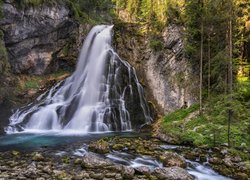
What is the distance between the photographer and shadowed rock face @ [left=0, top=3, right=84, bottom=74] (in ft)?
87.9

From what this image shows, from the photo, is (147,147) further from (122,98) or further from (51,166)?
(122,98)

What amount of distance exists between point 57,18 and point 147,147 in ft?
58.4

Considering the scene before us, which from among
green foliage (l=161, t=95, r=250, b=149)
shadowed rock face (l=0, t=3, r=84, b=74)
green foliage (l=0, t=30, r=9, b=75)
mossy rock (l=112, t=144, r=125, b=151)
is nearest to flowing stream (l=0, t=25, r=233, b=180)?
mossy rock (l=112, t=144, r=125, b=151)

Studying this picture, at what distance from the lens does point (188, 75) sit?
24516mm

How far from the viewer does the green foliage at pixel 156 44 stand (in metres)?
26.9

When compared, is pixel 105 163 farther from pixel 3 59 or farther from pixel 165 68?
pixel 3 59

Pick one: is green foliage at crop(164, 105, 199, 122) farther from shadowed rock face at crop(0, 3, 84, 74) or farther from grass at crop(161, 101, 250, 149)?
shadowed rock face at crop(0, 3, 84, 74)

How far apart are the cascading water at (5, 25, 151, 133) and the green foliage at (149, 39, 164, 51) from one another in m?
2.78

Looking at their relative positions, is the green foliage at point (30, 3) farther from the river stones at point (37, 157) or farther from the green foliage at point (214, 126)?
the river stones at point (37, 157)

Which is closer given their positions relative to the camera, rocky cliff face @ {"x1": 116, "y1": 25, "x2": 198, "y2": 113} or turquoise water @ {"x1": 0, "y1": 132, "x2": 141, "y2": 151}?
turquoise water @ {"x1": 0, "y1": 132, "x2": 141, "y2": 151}

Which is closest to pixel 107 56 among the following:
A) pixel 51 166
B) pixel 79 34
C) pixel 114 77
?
pixel 114 77

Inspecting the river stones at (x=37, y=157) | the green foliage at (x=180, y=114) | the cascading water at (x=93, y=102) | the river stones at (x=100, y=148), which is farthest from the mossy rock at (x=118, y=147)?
the green foliage at (x=180, y=114)

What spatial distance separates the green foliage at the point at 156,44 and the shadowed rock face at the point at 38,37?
8.02m

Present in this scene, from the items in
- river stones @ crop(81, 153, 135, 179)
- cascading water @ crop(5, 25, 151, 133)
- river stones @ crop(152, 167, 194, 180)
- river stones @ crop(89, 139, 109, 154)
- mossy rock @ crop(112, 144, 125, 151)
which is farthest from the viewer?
cascading water @ crop(5, 25, 151, 133)
